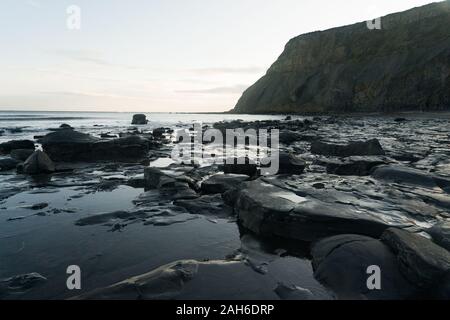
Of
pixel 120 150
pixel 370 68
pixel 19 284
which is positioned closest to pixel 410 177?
pixel 19 284

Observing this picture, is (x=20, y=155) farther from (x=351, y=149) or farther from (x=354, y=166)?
(x=351, y=149)

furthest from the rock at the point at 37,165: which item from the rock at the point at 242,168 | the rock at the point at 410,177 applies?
the rock at the point at 410,177

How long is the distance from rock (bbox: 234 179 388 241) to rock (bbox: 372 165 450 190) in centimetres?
277

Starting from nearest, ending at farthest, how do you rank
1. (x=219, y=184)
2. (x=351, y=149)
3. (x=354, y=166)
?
(x=219, y=184)
(x=354, y=166)
(x=351, y=149)

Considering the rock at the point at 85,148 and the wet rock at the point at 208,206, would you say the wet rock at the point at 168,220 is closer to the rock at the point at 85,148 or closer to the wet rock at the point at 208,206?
the wet rock at the point at 208,206

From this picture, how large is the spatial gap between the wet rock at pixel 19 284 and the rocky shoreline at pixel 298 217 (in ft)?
0.04

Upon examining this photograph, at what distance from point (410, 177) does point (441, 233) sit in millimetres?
3242

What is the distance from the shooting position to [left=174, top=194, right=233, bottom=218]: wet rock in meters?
6.18

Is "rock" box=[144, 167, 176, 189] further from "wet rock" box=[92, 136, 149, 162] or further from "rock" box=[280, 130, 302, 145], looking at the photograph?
"rock" box=[280, 130, 302, 145]

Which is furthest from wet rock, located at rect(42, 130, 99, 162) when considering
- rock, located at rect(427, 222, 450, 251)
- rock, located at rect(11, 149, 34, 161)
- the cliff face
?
the cliff face

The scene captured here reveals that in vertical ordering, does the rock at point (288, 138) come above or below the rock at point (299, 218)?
above

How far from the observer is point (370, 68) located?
72938mm

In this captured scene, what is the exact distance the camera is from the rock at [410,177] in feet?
22.7
